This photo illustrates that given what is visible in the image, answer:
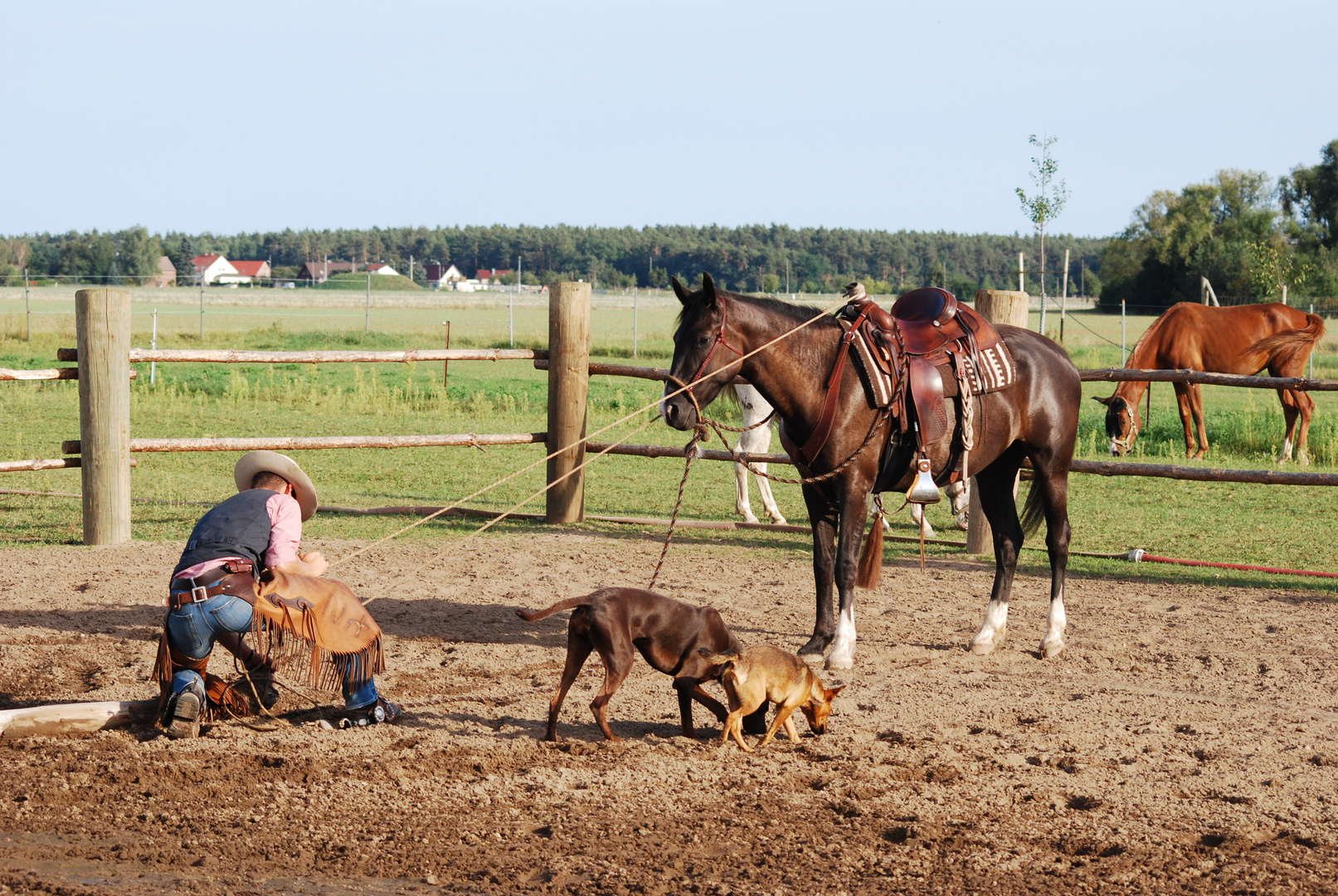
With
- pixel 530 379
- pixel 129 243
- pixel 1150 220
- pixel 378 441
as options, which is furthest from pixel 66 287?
pixel 378 441

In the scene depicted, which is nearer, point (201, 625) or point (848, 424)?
point (201, 625)

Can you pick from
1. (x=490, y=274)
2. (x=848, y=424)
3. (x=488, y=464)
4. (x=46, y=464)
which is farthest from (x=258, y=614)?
(x=490, y=274)

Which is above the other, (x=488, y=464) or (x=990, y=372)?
(x=990, y=372)

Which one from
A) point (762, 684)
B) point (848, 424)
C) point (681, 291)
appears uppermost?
point (681, 291)

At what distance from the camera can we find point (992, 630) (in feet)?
19.4

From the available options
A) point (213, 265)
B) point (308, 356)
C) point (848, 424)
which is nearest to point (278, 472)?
point (848, 424)

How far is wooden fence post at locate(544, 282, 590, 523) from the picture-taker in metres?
8.89

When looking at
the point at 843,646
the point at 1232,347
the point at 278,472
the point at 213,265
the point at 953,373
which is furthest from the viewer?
the point at 213,265

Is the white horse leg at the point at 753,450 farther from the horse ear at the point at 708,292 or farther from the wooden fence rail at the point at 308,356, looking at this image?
the horse ear at the point at 708,292

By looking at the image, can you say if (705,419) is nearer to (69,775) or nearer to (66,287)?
(69,775)

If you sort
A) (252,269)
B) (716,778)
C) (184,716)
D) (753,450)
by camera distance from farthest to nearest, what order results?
(252,269), (753,450), (184,716), (716,778)

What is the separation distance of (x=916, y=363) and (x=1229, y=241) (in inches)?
2020

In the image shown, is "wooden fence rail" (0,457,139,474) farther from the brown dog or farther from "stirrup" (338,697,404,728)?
the brown dog

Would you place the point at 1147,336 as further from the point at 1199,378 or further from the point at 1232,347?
the point at 1199,378
